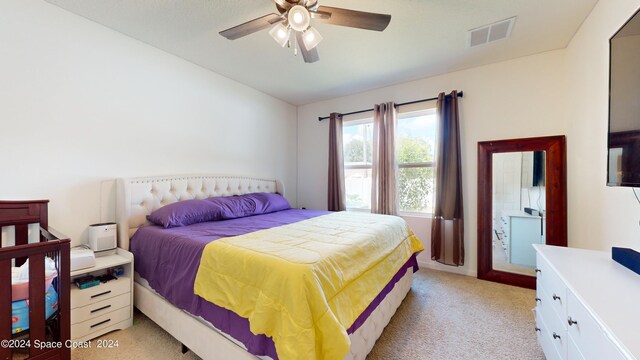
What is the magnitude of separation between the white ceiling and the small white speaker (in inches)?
74.3

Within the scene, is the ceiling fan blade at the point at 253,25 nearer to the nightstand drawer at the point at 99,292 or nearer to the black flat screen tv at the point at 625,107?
the black flat screen tv at the point at 625,107

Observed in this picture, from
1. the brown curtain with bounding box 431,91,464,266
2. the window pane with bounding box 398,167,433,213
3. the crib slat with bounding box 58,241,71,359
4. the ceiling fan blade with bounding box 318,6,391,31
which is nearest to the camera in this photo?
the crib slat with bounding box 58,241,71,359

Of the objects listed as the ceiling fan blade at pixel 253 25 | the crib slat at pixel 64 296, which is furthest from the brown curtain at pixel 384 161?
the crib slat at pixel 64 296

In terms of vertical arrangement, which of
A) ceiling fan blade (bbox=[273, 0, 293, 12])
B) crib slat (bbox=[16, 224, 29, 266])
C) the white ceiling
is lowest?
crib slat (bbox=[16, 224, 29, 266])

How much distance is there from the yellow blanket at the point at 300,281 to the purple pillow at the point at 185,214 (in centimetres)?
90

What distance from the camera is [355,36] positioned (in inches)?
95.2

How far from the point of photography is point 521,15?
2.11 m

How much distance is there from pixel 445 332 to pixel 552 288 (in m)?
0.92

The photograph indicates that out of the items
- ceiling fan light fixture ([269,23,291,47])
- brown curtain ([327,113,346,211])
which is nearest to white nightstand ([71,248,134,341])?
ceiling fan light fixture ([269,23,291,47])

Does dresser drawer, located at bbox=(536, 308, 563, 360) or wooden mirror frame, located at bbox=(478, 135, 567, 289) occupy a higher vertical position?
wooden mirror frame, located at bbox=(478, 135, 567, 289)

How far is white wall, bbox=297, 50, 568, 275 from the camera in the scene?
2.74 m

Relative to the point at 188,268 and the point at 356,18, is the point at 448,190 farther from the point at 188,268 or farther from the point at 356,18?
the point at 188,268

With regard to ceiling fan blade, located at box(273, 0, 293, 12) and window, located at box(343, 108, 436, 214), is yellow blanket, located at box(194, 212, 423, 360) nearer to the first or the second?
ceiling fan blade, located at box(273, 0, 293, 12)

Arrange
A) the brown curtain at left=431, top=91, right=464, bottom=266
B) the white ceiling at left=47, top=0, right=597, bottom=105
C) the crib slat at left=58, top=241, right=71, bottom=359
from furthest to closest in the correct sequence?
Result: the brown curtain at left=431, top=91, right=464, bottom=266 → the white ceiling at left=47, top=0, right=597, bottom=105 → the crib slat at left=58, top=241, right=71, bottom=359
